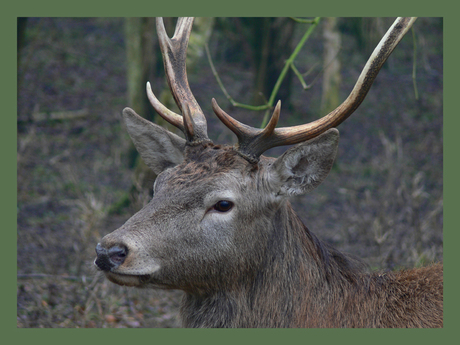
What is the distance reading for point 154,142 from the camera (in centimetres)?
438

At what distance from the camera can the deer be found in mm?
3594

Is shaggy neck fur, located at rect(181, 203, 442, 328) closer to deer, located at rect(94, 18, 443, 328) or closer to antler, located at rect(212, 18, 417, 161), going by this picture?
deer, located at rect(94, 18, 443, 328)

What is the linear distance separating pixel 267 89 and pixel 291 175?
9989mm

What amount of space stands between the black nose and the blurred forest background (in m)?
2.30

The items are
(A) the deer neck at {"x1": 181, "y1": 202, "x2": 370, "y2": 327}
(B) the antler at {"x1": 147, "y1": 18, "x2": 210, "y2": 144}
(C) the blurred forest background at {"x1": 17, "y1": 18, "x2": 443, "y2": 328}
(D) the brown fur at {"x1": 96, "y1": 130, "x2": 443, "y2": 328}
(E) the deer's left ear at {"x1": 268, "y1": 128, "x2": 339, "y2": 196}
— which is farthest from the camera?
(C) the blurred forest background at {"x1": 17, "y1": 18, "x2": 443, "y2": 328}

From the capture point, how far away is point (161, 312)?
6.73 metres

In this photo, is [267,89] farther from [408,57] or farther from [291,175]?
[291,175]

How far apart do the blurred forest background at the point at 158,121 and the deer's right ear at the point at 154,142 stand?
185 centimetres

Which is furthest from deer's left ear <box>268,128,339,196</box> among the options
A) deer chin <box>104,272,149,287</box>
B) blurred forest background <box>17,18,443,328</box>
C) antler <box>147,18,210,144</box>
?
blurred forest background <box>17,18,443,328</box>

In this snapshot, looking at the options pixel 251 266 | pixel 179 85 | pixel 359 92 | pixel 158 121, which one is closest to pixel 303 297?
pixel 251 266

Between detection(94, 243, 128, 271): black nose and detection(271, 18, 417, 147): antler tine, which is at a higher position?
detection(271, 18, 417, 147): antler tine

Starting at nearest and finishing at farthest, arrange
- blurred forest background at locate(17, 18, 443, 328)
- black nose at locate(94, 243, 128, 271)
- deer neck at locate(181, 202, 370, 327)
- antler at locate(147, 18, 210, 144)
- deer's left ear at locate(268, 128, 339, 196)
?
black nose at locate(94, 243, 128, 271), deer's left ear at locate(268, 128, 339, 196), deer neck at locate(181, 202, 370, 327), antler at locate(147, 18, 210, 144), blurred forest background at locate(17, 18, 443, 328)

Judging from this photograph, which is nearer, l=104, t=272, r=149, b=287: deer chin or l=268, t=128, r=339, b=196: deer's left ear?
l=104, t=272, r=149, b=287: deer chin

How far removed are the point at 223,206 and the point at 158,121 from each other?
4.33 metres
